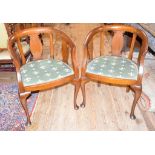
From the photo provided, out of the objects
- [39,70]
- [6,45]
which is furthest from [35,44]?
[6,45]

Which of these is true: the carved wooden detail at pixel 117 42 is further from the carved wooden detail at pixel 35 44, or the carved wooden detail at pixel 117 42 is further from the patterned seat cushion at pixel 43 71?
the carved wooden detail at pixel 35 44

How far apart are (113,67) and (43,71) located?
2.19ft

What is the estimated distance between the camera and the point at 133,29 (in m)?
1.95

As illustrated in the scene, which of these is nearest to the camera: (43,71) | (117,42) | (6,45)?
(43,71)

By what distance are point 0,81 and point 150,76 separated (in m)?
1.92

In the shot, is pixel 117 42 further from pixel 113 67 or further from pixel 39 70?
pixel 39 70

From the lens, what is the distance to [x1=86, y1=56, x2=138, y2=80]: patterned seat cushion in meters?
1.87

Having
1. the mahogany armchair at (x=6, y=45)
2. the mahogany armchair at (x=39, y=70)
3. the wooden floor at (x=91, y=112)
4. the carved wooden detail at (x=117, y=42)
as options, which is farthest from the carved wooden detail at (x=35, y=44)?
the carved wooden detail at (x=117, y=42)

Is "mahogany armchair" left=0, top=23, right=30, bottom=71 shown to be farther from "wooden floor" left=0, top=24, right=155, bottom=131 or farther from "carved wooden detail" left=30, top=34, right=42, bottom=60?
"wooden floor" left=0, top=24, right=155, bottom=131

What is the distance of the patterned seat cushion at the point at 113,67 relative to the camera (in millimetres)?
1871

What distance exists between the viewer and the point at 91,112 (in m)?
2.18
